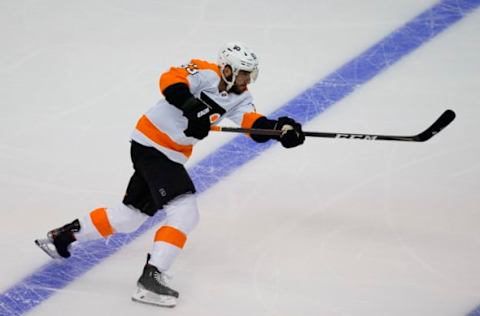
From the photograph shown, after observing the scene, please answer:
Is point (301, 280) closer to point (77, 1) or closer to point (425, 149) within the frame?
point (425, 149)

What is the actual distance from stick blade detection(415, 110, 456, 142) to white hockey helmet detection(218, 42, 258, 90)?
822 mm

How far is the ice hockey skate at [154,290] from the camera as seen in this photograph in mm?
3713

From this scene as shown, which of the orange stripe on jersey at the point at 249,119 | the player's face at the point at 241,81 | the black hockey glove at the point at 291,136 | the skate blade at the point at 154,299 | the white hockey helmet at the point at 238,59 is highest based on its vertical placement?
the white hockey helmet at the point at 238,59

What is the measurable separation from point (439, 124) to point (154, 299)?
58.1 inches

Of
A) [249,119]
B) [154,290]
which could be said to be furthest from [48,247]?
[249,119]

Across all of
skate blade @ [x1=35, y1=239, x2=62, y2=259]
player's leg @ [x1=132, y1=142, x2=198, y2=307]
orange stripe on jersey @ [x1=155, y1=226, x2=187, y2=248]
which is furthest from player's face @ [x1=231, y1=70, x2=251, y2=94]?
skate blade @ [x1=35, y1=239, x2=62, y2=259]

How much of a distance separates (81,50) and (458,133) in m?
2.43

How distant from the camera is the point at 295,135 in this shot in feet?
12.5

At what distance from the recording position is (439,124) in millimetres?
3867

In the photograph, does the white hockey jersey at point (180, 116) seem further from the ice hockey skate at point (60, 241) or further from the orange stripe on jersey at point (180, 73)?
the ice hockey skate at point (60, 241)

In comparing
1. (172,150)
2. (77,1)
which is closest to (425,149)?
(172,150)

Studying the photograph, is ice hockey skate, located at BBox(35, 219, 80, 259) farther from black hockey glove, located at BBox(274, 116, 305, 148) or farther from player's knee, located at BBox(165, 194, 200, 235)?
black hockey glove, located at BBox(274, 116, 305, 148)

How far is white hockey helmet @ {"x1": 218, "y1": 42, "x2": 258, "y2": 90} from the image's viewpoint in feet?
12.2

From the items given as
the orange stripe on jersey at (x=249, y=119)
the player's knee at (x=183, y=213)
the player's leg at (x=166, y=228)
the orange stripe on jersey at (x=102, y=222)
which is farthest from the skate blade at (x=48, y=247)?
the orange stripe on jersey at (x=249, y=119)
